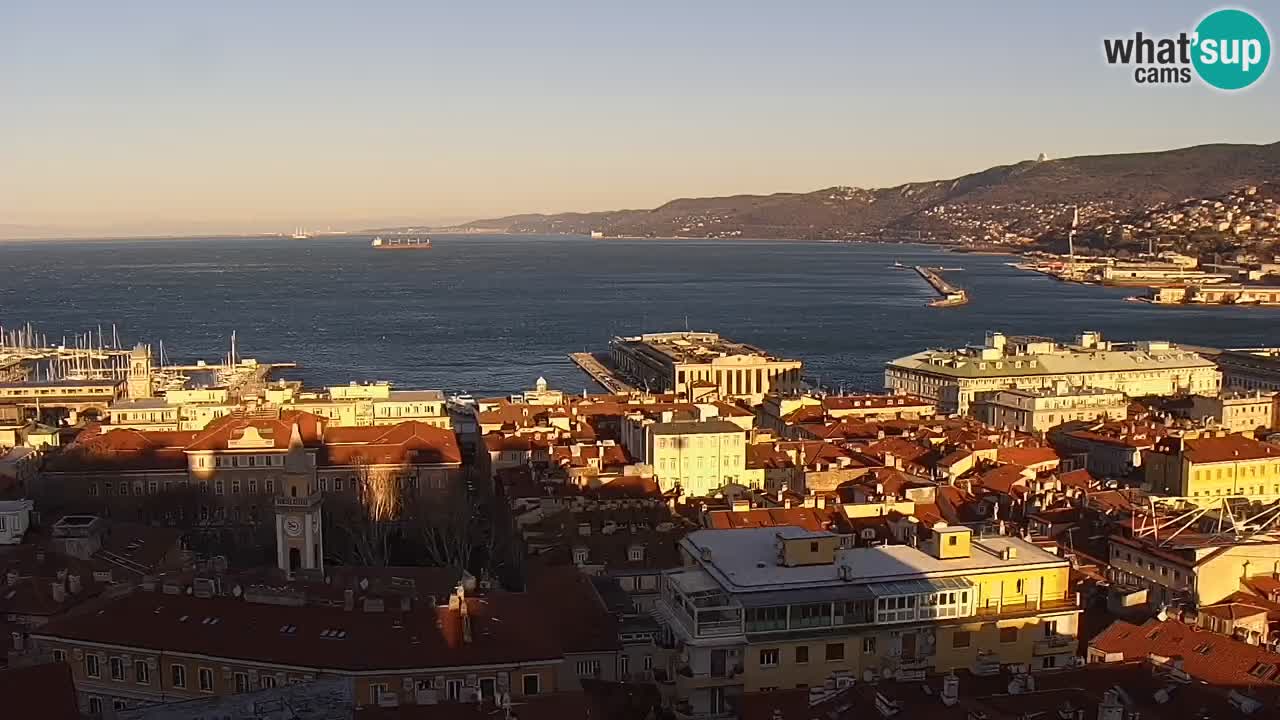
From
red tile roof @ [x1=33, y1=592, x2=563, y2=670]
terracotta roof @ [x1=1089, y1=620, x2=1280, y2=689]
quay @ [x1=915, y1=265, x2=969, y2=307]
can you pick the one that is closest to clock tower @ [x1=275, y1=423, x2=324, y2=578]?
red tile roof @ [x1=33, y1=592, x2=563, y2=670]

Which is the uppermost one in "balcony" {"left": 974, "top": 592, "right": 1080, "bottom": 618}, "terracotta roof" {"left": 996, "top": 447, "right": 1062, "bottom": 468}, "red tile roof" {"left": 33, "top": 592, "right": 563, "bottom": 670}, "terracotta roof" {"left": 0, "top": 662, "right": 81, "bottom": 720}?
"terracotta roof" {"left": 0, "top": 662, "right": 81, "bottom": 720}

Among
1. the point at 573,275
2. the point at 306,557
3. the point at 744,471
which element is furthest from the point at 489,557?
the point at 573,275

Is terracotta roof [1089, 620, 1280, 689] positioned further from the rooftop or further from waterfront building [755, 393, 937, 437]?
waterfront building [755, 393, 937, 437]

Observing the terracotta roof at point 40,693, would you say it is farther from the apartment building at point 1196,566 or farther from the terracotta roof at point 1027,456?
the terracotta roof at point 1027,456

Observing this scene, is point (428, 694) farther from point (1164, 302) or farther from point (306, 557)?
point (1164, 302)

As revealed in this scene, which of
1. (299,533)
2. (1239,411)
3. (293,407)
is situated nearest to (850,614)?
(299,533)
